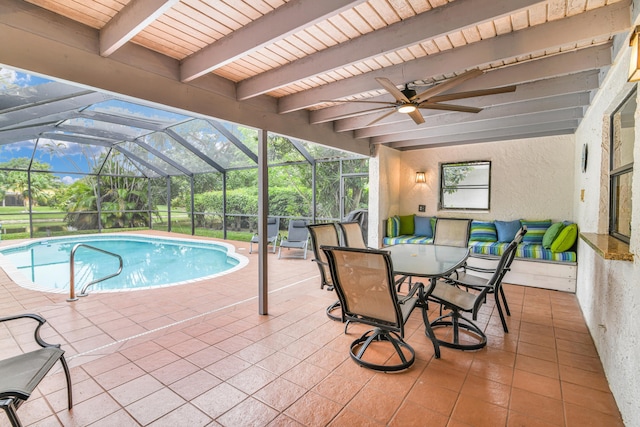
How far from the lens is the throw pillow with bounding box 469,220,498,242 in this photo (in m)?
5.64

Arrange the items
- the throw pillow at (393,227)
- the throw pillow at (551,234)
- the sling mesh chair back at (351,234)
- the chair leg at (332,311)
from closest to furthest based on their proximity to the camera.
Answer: the chair leg at (332,311)
the sling mesh chair back at (351,234)
the throw pillow at (551,234)
the throw pillow at (393,227)

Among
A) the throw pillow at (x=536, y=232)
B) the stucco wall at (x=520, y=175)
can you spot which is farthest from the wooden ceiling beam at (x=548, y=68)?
the throw pillow at (x=536, y=232)

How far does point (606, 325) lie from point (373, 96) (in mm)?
3072

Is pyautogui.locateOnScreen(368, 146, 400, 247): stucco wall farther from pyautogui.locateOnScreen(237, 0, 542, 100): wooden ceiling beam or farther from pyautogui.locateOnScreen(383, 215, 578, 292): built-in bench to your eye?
pyautogui.locateOnScreen(237, 0, 542, 100): wooden ceiling beam

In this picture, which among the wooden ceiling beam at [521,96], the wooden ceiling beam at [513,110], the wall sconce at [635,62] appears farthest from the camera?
the wooden ceiling beam at [513,110]

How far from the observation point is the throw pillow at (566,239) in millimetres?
4492

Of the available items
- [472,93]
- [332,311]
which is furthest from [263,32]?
[332,311]

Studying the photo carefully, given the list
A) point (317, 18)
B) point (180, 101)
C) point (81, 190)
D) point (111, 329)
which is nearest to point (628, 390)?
point (317, 18)

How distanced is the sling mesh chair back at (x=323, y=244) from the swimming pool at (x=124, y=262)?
2.51 metres

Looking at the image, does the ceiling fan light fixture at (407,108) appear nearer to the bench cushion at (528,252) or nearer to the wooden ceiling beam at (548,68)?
the wooden ceiling beam at (548,68)

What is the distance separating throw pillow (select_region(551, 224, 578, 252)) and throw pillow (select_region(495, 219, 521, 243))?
0.83 m

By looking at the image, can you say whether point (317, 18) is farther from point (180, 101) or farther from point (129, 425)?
point (129, 425)

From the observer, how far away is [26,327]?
3.15 meters

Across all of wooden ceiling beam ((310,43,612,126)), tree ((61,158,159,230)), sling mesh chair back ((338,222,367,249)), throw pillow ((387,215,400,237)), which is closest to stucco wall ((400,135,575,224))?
throw pillow ((387,215,400,237))
